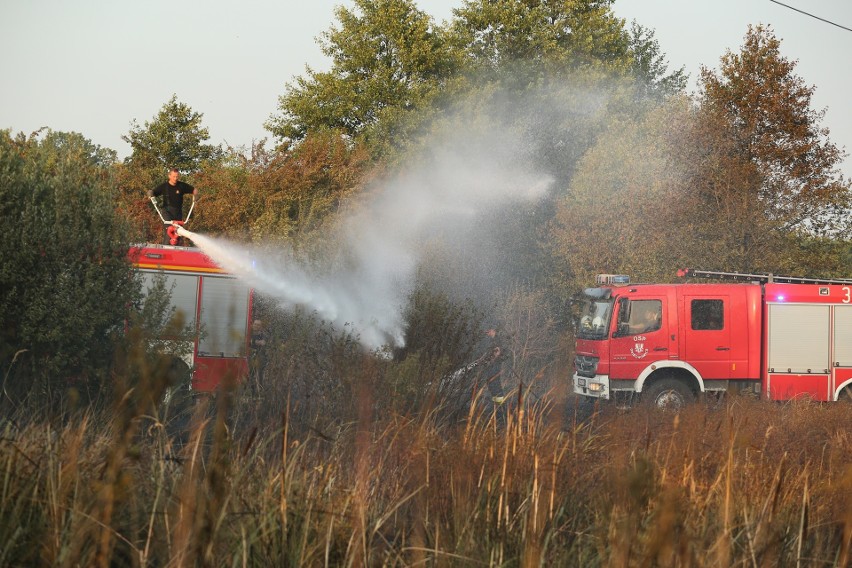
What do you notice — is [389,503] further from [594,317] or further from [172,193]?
[594,317]

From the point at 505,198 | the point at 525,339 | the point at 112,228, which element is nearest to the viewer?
the point at 112,228

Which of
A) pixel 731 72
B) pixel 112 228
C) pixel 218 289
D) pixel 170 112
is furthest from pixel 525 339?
pixel 170 112

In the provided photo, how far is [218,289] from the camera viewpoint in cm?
1684

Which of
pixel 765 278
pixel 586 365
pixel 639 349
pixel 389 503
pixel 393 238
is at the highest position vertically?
pixel 393 238

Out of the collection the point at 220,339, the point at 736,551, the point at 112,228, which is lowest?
the point at 736,551

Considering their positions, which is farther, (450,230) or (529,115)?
(529,115)

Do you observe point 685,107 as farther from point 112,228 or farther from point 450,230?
point 112,228

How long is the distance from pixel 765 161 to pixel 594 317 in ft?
32.0

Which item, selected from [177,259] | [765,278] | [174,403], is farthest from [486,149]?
[174,403]

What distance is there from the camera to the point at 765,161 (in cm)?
2514

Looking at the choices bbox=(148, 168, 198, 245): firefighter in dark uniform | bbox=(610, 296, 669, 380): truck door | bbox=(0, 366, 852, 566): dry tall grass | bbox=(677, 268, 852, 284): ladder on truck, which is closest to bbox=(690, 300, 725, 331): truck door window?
bbox=(610, 296, 669, 380): truck door

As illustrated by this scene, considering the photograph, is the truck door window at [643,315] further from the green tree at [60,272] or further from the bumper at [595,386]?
the green tree at [60,272]

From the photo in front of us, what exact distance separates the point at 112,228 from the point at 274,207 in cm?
1673

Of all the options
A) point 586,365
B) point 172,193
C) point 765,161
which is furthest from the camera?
point 765,161
